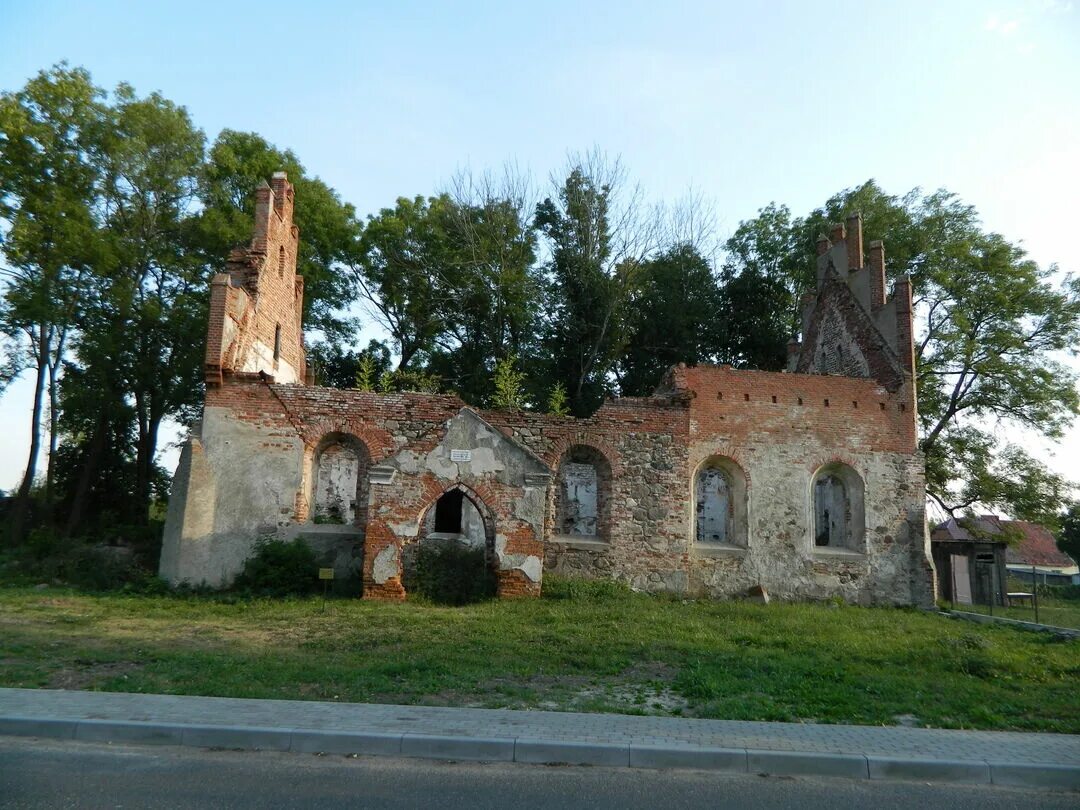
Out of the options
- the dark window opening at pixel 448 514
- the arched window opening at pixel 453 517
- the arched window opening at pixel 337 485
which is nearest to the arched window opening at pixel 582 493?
the arched window opening at pixel 453 517

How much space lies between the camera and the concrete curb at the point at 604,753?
6391 millimetres

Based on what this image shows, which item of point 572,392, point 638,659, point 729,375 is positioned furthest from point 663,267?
point 638,659

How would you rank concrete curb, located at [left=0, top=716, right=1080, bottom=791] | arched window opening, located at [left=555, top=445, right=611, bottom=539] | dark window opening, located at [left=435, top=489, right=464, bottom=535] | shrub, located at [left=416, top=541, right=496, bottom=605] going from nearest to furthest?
1. concrete curb, located at [left=0, top=716, right=1080, bottom=791]
2. shrub, located at [left=416, top=541, right=496, bottom=605]
3. arched window opening, located at [left=555, top=445, right=611, bottom=539]
4. dark window opening, located at [left=435, top=489, right=464, bottom=535]

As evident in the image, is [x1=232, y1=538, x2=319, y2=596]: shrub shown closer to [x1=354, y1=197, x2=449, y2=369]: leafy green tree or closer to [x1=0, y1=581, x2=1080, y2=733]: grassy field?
[x1=0, y1=581, x2=1080, y2=733]: grassy field

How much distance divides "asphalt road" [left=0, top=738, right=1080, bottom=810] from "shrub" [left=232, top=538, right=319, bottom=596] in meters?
8.06

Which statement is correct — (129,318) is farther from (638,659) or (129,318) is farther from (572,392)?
(638,659)

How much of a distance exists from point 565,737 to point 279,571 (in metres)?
9.40

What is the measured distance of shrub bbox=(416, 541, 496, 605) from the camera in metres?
14.4

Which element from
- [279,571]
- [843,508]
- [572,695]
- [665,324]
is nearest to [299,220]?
[665,324]

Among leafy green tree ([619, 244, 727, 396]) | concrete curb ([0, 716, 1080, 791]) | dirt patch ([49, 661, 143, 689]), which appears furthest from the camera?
leafy green tree ([619, 244, 727, 396])

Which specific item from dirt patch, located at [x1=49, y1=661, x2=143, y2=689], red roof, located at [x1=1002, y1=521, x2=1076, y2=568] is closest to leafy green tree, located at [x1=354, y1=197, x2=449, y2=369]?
dirt patch, located at [x1=49, y1=661, x2=143, y2=689]

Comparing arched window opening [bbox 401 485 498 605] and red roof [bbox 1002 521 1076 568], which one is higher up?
red roof [bbox 1002 521 1076 568]

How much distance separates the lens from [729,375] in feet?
59.6

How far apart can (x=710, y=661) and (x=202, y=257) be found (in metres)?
21.1
